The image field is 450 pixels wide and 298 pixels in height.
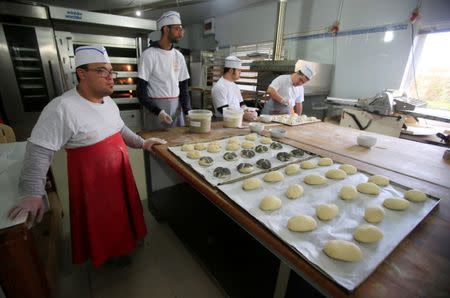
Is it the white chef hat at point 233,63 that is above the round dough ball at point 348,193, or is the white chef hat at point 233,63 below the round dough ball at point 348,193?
above

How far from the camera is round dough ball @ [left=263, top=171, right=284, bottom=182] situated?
1.09 meters

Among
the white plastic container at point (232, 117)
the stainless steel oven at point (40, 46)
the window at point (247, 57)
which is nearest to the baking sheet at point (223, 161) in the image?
the white plastic container at point (232, 117)

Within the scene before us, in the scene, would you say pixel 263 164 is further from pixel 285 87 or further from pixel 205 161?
pixel 285 87

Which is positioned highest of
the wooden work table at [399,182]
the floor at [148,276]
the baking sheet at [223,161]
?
the baking sheet at [223,161]

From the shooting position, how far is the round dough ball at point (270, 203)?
34.0 inches

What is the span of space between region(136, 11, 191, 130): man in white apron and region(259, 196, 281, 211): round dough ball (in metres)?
1.26

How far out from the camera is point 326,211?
2.76 ft

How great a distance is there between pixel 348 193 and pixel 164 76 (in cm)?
199

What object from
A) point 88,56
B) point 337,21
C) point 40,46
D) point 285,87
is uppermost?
point 337,21

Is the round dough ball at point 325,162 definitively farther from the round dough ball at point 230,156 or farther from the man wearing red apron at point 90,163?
the man wearing red apron at point 90,163

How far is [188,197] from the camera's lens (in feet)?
6.69

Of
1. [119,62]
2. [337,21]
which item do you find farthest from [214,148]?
[119,62]

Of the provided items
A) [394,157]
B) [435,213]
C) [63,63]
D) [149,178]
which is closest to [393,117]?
[394,157]

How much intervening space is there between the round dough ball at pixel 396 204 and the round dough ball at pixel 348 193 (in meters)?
0.11
